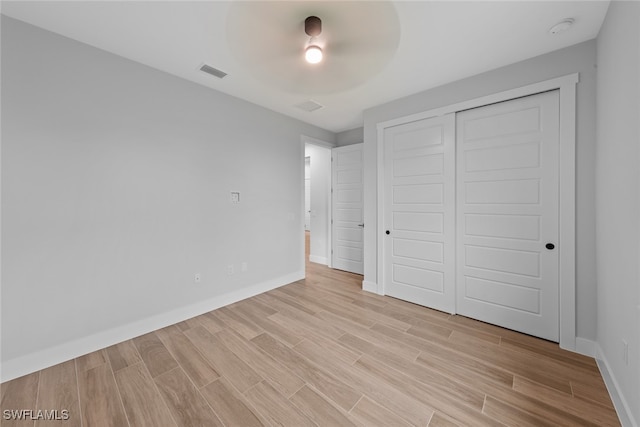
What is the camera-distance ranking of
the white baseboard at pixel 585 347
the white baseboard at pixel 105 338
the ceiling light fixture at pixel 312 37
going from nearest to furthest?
the ceiling light fixture at pixel 312 37, the white baseboard at pixel 105 338, the white baseboard at pixel 585 347

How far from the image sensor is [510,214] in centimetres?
246

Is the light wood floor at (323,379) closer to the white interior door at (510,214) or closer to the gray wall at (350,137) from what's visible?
the white interior door at (510,214)

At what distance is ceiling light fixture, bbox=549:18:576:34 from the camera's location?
1.84 m

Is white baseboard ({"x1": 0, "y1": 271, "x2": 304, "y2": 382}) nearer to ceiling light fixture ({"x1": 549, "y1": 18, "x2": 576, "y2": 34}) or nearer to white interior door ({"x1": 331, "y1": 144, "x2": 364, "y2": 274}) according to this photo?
white interior door ({"x1": 331, "y1": 144, "x2": 364, "y2": 274})

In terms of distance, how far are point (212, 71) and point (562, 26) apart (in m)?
3.15

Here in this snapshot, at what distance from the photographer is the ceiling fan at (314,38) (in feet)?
4.58

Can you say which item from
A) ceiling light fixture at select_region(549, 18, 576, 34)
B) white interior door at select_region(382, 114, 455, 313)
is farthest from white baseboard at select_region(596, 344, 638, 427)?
ceiling light fixture at select_region(549, 18, 576, 34)

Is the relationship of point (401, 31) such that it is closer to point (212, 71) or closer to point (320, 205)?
point (212, 71)

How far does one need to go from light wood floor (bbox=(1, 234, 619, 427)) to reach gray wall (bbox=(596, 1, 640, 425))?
37 cm

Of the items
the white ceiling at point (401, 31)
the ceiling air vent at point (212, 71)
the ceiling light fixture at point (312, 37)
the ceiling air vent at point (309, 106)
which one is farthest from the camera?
the ceiling air vent at point (309, 106)

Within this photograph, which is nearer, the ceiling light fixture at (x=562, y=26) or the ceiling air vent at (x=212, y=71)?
the ceiling light fixture at (x=562, y=26)

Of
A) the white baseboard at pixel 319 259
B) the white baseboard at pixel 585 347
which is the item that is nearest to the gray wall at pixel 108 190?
the white baseboard at pixel 319 259

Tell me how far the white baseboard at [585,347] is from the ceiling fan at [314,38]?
292 centimetres

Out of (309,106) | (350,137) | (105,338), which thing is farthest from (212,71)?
(105,338)
